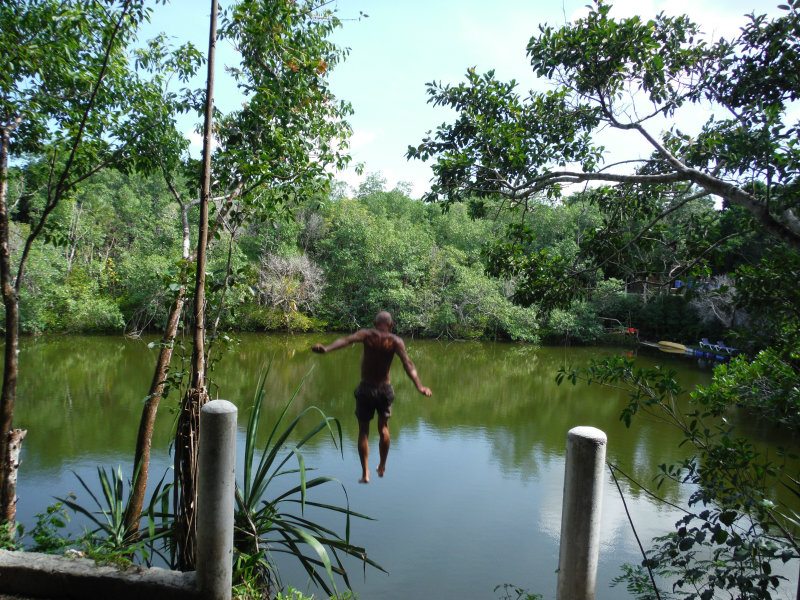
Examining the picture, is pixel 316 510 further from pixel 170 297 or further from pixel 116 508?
pixel 170 297

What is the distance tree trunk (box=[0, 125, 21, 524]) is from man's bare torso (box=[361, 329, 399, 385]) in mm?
2766

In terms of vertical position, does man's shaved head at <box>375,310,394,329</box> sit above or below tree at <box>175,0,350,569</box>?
below

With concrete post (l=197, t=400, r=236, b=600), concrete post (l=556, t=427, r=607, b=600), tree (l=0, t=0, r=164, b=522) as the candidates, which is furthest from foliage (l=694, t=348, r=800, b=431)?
tree (l=0, t=0, r=164, b=522)

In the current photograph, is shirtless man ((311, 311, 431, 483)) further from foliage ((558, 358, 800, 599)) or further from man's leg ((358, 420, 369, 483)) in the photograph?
foliage ((558, 358, 800, 599))

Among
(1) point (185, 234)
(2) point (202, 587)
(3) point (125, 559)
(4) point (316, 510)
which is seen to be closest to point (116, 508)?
(3) point (125, 559)

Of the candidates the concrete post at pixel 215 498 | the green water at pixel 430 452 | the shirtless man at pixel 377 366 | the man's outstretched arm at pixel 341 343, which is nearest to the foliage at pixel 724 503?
the shirtless man at pixel 377 366

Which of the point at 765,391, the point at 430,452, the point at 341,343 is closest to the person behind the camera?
the point at 341,343

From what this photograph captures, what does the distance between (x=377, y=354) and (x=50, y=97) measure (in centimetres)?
334

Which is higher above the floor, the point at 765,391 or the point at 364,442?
the point at 765,391

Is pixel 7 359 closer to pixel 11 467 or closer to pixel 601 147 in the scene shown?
pixel 11 467

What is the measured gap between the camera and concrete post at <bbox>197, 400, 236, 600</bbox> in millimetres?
2213

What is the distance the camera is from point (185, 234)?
5059 millimetres

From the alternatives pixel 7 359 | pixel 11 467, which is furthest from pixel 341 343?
pixel 11 467

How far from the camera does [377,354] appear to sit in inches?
90.9
